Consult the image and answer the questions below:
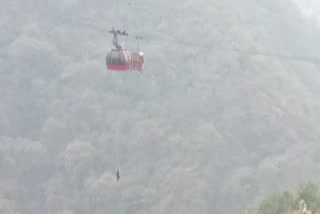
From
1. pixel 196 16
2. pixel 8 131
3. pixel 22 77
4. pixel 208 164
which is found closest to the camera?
pixel 208 164

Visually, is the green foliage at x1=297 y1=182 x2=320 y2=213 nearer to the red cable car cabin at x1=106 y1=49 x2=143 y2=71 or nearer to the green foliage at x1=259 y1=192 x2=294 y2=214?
the green foliage at x1=259 y1=192 x2=294 y2=214

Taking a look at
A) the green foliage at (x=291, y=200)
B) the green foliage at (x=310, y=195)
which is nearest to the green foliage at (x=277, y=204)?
the green foliage at (x=291, y=200)

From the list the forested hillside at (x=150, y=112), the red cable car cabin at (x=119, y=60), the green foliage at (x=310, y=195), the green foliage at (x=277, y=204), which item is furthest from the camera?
the forested hillside at (x=150, y=112)

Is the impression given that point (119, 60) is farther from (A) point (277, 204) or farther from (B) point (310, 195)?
(A) point (277, 204)

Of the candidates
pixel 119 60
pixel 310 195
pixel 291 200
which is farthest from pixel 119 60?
pixel 291 200

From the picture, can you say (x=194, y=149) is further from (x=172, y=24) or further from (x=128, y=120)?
(x=172, y=24)

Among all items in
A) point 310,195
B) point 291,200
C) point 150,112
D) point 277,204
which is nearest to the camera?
point 310,195

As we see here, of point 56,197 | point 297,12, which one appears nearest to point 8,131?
point 56,197

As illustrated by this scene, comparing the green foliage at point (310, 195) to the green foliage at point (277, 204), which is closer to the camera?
the green foliage at point (310, 195)

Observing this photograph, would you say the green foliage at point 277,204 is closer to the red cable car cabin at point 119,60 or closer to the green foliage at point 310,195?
the green foliage at point 310,195
